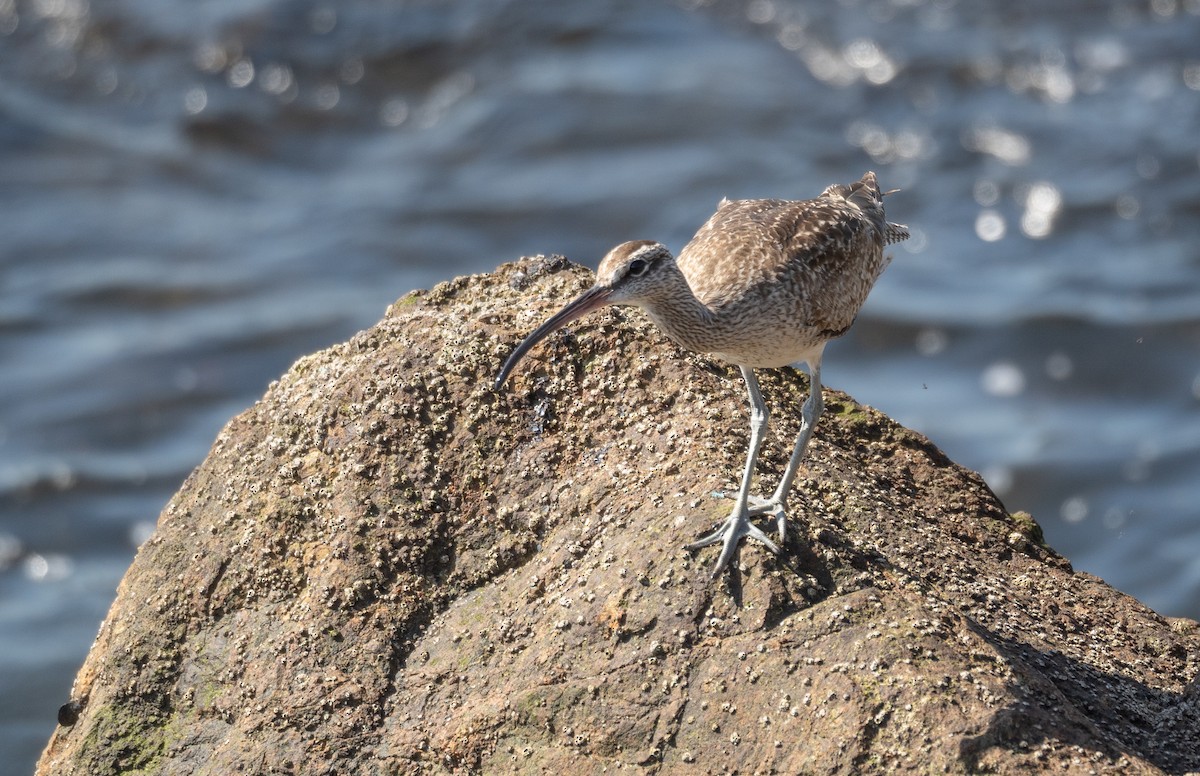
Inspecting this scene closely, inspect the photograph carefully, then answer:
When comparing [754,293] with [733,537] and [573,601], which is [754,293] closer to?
[733,537]

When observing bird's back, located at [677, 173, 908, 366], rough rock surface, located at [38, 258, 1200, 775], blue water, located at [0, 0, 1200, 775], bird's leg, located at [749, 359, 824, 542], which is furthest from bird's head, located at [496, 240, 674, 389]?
blue water, located at [0, 0, 1200, 775]

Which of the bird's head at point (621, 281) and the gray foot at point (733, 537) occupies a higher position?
the bird's head at point (621, 281)

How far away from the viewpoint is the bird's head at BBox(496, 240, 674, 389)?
6.16m

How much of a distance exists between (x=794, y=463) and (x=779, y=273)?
1.01m

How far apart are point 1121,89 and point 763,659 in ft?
55.5

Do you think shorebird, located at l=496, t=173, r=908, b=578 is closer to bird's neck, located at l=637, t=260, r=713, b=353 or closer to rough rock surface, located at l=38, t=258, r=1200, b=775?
bird's neck, located at l=637, t=260, r=713, b=353

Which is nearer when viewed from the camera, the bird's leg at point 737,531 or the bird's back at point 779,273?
the bird's leg at point 737,531

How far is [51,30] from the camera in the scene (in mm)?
23297

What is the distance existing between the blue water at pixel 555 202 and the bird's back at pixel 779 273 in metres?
7.76

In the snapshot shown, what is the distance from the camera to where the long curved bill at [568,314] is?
20.4 ft

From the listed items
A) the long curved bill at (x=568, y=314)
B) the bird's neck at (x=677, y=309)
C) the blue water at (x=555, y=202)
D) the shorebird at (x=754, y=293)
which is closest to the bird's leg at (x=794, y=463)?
the shorebird at (x=754, y=293)

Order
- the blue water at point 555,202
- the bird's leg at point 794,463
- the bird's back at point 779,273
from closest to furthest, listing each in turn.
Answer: the bird's leg at point 794,463 → the bird's back at point 779,273 → the blue water at point 555,202

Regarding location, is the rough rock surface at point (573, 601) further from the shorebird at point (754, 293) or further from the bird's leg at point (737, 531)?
the shorebird at point (754, 293)

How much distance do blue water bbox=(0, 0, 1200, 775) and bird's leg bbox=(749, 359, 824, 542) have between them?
809 centimetres
